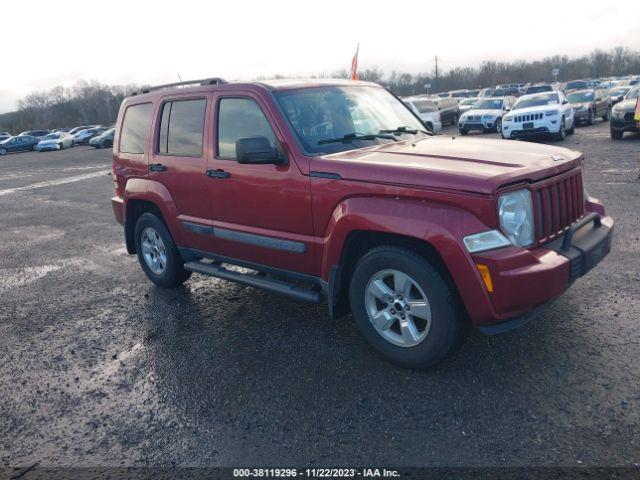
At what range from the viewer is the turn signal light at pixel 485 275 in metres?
3.16

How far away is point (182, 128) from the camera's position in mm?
5137

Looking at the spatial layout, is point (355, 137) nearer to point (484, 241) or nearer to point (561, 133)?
point (484, 241)

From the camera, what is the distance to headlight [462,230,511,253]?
3.19m

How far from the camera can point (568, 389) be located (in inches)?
130

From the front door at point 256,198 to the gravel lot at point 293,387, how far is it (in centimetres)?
71

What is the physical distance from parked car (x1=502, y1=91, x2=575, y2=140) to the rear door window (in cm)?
1383

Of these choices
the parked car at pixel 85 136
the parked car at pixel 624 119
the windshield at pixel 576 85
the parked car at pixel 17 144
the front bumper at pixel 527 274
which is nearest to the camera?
the front bumper at pixel 527 274

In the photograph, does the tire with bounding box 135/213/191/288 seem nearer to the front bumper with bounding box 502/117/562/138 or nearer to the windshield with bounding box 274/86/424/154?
the windshield with bounding box 274/86/424/154

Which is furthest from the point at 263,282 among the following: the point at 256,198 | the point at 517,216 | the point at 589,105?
the point at 589,105

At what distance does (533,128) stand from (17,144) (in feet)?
145

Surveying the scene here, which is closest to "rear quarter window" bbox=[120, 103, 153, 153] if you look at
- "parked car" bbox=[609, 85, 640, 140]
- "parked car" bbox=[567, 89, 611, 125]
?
"parked car" bbox=[609, 85, 640, 140]

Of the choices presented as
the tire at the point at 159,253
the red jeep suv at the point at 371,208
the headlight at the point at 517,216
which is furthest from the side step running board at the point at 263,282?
the headlight at the point at 517,216

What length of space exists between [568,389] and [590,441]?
513 millimetres

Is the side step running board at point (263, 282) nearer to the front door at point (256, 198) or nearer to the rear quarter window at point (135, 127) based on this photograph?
the front door at point (256, 198)
